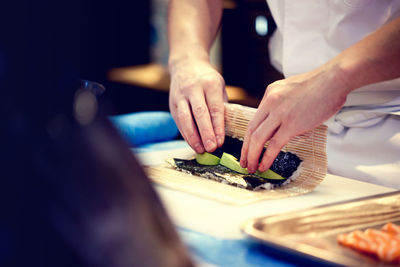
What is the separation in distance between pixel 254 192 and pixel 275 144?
13 cm

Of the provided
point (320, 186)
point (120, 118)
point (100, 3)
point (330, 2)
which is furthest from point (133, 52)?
point (320, 186)

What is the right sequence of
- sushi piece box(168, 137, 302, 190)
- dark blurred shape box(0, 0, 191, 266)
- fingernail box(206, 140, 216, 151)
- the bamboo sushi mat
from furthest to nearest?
1. fingernail box(206, 140, 216, 151)
2. sushi piece box(168, 137, 302, 190)
3. the bamboo sushi mat
4. dark blurred shape box(0, 0, 191, 266)

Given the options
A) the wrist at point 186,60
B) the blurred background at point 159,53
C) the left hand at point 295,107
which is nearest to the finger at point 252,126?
the left hand at point 295,107

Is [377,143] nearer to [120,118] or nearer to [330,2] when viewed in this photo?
[330,2]

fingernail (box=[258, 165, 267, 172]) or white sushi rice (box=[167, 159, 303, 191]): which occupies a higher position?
→ fingernail (box=[258, 165, 267, 172])

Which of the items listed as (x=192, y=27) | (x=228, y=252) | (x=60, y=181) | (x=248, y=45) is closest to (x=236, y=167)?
(x=228, y=252)

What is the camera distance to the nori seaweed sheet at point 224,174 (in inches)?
49.6

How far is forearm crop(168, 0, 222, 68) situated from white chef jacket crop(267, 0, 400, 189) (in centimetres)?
33

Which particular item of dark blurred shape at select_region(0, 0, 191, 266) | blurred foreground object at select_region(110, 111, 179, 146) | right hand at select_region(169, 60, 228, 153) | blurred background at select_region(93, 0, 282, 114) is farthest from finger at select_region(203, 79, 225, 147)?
blurred background at select_region(93, 0, 282, 114)

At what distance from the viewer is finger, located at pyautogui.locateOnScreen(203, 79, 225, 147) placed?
143cm

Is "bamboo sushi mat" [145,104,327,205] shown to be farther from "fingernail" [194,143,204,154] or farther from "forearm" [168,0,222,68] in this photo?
"forearm" [168,0,222,68]

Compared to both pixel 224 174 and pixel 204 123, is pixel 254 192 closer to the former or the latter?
pixel 224 174

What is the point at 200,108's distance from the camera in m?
1.43

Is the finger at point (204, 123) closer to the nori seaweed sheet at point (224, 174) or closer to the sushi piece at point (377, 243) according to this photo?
the nori seaweed sheet at point (224, 174)
